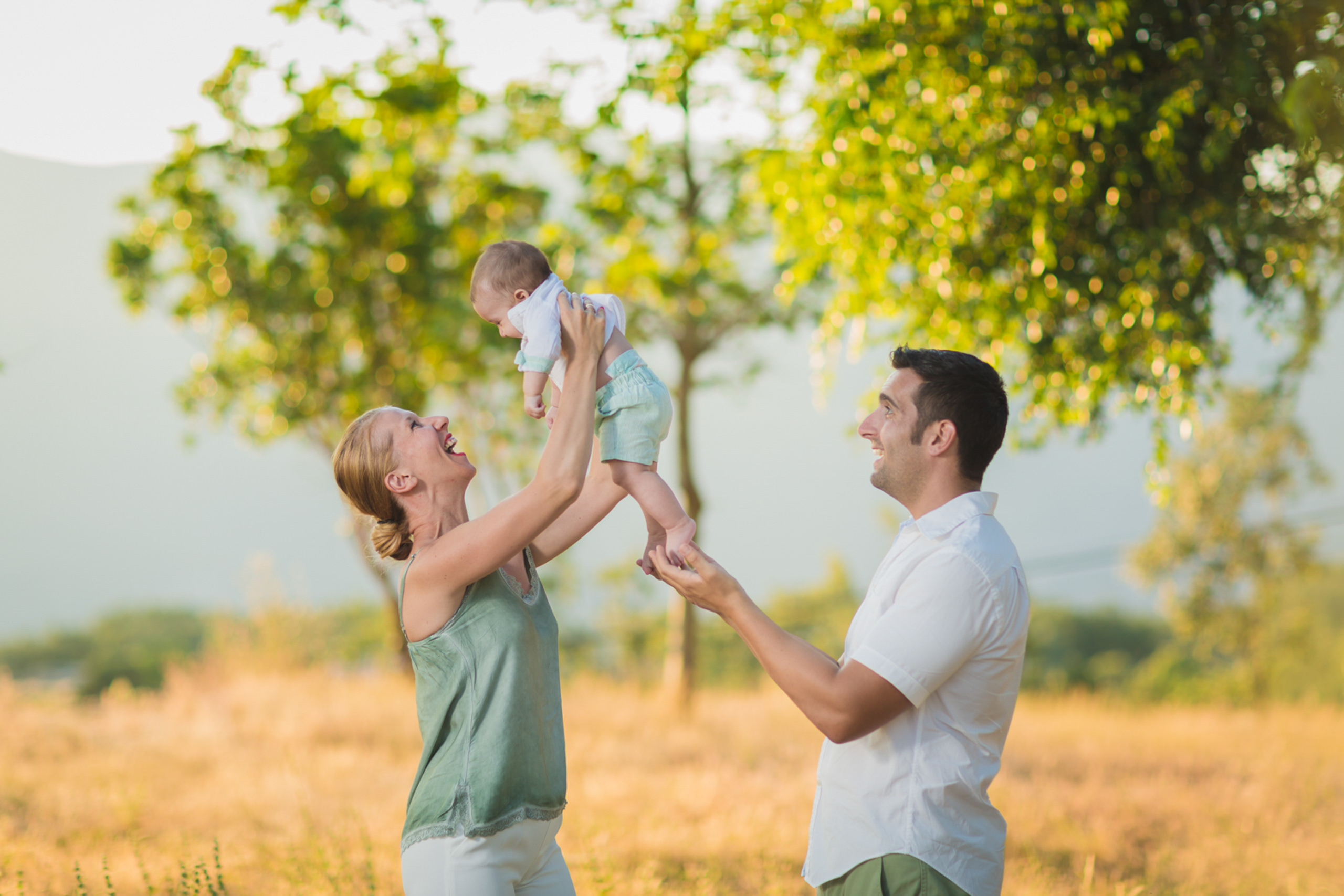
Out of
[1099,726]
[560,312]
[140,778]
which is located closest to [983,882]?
[560,312]

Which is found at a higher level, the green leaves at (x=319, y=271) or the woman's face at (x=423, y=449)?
the green leaves at (x=319, y=271)

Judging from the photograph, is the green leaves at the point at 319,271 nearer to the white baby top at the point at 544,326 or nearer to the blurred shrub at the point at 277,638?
the blurred shrub at the point at 277,638

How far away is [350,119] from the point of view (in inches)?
221

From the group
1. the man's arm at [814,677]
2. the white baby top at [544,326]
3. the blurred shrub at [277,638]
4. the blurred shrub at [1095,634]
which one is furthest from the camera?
the blurred shrub at [1095,634]

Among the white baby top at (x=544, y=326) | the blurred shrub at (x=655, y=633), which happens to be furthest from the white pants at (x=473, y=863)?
the blurred shrub at (x=655, y=633)

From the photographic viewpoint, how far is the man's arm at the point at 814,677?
6.14 ft

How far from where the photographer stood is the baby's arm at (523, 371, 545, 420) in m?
2.28

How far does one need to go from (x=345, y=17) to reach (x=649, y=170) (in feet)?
15.7

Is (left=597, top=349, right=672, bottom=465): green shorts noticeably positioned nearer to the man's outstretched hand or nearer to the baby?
the baby

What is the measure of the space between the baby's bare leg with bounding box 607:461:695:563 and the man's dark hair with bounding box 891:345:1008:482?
58 cm

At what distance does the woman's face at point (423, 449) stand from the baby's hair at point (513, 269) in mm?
397

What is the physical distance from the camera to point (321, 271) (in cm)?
1004

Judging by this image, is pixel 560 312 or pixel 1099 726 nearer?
pixel 560 312

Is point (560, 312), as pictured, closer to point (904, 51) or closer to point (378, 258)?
point (904, 51)
